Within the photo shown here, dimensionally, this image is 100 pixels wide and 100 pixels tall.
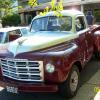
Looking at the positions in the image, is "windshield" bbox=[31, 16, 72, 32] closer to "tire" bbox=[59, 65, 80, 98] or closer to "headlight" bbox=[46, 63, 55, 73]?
"tire" bbox=[59, 65, 80, 98]

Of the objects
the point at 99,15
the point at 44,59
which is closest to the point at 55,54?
the point at 44,59

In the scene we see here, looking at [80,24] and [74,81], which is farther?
[80,24]

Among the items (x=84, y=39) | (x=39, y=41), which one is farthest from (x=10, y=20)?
(x=39, y=41)

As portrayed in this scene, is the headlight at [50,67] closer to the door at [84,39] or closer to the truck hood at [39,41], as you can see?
the truck hood at [39,41]

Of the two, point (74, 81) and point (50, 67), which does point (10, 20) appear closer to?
point (74, 81)

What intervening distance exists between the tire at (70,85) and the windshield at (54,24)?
1.48 m

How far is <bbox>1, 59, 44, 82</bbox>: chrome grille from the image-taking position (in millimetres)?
6219

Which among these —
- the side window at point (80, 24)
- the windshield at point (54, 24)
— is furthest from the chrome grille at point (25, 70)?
the side window at point (80, 24)

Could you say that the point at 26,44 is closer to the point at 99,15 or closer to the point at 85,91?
the point at 85,91

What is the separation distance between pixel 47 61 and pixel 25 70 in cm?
56

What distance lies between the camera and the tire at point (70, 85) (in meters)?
6.46


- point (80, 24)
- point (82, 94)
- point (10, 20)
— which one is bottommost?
point (10, 20)

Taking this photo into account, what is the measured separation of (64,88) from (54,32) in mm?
1959

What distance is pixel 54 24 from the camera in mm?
8133
